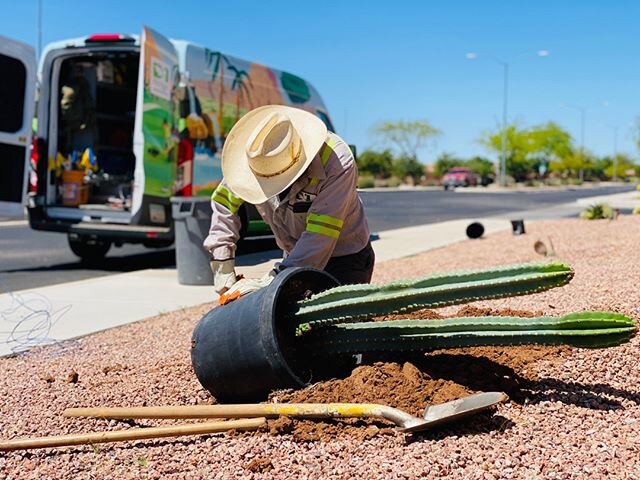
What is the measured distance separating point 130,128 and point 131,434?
9.48 meters

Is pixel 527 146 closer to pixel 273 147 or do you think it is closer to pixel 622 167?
pixel 622 167

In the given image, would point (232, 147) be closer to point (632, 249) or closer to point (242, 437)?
point (242, 437)

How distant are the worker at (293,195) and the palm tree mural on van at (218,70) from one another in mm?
6078

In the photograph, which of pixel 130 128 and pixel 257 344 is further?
pixel 130 128

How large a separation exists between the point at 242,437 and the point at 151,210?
6961mm

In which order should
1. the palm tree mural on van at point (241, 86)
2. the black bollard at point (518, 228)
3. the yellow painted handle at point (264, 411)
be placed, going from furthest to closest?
the black bollard at point (518, 228), the palm tree mural on van at point (241, 86), the yellow painted handle at point (264, 411)

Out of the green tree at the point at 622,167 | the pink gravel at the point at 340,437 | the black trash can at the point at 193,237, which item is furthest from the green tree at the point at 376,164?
the pink gravel at the point at 340,437

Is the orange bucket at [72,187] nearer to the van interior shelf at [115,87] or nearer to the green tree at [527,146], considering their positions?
the van interior shelf at [115,87]

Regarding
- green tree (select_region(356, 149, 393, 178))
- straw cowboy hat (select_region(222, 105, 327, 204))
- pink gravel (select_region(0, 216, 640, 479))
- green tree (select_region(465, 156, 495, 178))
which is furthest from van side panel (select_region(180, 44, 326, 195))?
green tree (select_region(465, 156, 495, 178))

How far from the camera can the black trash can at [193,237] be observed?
986 cm

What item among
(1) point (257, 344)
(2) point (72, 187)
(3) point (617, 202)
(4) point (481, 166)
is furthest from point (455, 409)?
(4) point (481, 166)

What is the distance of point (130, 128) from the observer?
41.9 feet

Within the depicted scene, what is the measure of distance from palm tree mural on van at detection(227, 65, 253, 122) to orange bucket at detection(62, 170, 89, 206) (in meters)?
2.27

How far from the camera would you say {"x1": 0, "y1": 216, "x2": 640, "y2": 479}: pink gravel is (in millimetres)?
3453
